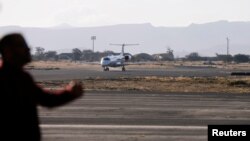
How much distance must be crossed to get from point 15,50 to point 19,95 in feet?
1.27

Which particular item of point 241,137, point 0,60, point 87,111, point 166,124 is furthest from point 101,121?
point 0,60

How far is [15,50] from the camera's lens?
506 cm

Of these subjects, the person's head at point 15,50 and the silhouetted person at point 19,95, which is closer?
the silhouetted person at point 19,95

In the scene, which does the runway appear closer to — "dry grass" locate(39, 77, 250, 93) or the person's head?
"dry grass" locate(39, 77, 250, 93)

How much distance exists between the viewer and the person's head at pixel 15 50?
16.6ft

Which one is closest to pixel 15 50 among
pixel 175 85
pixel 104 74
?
pixel 175 85

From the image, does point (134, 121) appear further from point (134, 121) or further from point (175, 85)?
point (175, 85)

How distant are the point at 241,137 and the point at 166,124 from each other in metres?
6.63

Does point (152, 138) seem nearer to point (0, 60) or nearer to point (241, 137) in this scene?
point (241, 137)

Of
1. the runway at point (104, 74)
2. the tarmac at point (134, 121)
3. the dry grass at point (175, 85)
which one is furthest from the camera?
the runway at point (104, 74)

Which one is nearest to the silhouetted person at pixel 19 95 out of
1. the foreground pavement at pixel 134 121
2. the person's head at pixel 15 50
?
the person's head at pixel 15 50

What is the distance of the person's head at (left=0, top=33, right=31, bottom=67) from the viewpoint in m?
5.05

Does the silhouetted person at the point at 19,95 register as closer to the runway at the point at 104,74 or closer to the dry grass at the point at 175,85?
the dry grass at the point at 175,85

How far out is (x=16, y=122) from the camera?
4922 mm
